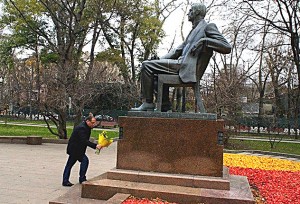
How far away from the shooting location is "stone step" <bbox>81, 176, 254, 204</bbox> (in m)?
5.41

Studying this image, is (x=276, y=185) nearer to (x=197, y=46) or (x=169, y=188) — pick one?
(x=169, y=188)

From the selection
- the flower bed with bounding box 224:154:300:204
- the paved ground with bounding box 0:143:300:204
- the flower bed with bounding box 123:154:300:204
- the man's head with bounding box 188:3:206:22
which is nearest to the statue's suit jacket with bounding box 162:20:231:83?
the man's head with bounding box 188:3:206:22

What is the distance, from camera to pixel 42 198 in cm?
657

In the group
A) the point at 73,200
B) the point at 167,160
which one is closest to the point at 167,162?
the point at 167,160

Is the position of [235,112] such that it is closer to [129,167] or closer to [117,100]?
[117,100]

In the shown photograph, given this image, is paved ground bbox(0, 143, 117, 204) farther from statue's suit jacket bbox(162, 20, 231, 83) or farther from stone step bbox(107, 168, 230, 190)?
statue's suit jacket bbox(162, 20, 231, 83)

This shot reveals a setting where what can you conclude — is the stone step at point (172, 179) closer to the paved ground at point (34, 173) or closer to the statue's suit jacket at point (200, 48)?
the paved ground at point (34, 173)

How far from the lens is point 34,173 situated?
9.16 metres

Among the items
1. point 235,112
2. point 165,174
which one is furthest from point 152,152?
point 235,112

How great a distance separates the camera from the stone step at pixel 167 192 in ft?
17.7

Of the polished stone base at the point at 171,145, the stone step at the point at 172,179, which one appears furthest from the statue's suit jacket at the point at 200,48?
the stone step at the point at 172,179

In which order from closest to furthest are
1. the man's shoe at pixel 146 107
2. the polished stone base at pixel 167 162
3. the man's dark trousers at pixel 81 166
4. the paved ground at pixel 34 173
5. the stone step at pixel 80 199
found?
the stone step at pixel 80 199 < the polished stone base at pixel 167 162 < the paved ground at pixel 34 173 < the man's shoe at pixel 146 107 < the man's dark trousers at pixel 81 166

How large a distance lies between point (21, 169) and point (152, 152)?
197 inches

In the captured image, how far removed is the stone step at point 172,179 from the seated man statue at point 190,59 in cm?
132
